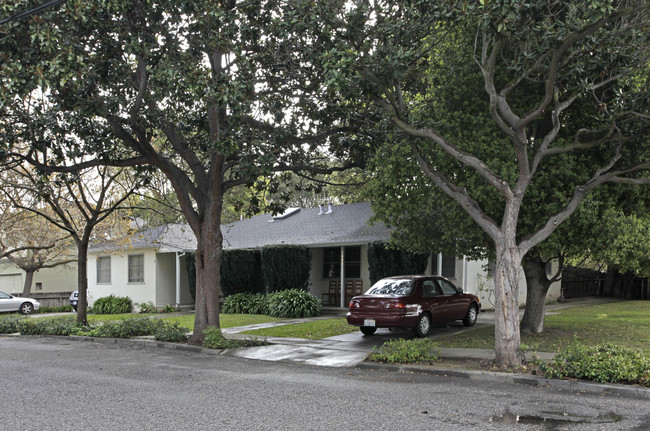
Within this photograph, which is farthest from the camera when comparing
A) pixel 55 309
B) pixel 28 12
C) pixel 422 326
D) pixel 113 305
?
pixel 55 309

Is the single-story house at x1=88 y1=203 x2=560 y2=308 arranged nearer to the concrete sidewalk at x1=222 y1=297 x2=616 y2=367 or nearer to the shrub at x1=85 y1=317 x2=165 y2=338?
→ the concrete sidewalk at x1=222 y1=297 x2=616 y2=367

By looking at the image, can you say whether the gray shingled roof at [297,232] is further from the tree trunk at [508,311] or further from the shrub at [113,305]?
the tree trunk at [508,311]

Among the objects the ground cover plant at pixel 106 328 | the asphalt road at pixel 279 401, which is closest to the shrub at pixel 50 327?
the ground cover plant at pixel 106 328

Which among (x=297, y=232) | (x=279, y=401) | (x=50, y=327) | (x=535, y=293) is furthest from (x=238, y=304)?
(x=279, y=401)

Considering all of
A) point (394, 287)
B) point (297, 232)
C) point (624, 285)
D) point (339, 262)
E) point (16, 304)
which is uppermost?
point (297, 232)

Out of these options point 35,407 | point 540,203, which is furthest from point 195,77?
point 540,203

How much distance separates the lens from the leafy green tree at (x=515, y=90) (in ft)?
31.0

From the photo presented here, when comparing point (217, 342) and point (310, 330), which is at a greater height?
point (217, 342)

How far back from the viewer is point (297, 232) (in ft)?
82.6

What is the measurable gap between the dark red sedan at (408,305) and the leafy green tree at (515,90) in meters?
2.90

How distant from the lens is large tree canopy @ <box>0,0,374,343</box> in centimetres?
1066

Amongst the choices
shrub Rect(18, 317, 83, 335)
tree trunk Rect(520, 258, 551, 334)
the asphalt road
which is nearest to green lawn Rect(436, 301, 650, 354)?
tree trunk Rect(520, 258, 551, 334)

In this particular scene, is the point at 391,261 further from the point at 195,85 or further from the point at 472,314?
the point at 195,85

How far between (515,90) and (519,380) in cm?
628
